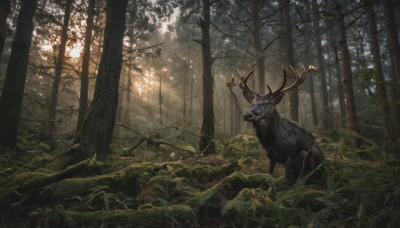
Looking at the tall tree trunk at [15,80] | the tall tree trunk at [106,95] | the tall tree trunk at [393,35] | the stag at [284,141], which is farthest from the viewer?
the tall tree trunk at [15,80]

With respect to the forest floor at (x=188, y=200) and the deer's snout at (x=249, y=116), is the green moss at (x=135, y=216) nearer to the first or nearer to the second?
the forest floor at (x=188, y=200)

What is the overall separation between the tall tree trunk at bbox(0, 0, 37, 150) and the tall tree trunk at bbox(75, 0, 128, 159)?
2.92m

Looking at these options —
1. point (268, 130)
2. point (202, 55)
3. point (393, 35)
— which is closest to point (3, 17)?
point (202, 55)

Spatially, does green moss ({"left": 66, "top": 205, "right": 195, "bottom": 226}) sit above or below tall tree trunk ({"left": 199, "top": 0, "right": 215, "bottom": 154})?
below

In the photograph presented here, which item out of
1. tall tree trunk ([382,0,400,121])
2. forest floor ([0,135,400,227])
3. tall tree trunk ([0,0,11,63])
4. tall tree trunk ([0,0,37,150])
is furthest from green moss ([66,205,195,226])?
tall tree trunk ([0,0,11,63])

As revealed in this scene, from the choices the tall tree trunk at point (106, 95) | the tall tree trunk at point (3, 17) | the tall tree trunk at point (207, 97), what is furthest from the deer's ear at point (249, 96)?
the tall tree trunk at point (3, 17)

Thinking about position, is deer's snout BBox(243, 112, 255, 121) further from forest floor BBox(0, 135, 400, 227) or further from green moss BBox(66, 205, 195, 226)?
green moss BBox(66, 205, 195, 226)

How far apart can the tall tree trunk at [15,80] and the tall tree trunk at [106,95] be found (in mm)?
2915

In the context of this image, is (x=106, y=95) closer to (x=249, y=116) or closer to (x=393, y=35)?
(x=249, y=116)

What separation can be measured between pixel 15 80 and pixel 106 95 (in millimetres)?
3552

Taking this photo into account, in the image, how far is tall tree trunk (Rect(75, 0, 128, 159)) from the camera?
4625 mm

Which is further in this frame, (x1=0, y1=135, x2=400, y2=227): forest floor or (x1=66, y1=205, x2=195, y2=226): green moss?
(x1=66, y1=205, x2=195, y2=226): green moss

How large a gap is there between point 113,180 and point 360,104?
108 feet

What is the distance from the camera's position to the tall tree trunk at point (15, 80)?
5.80m
